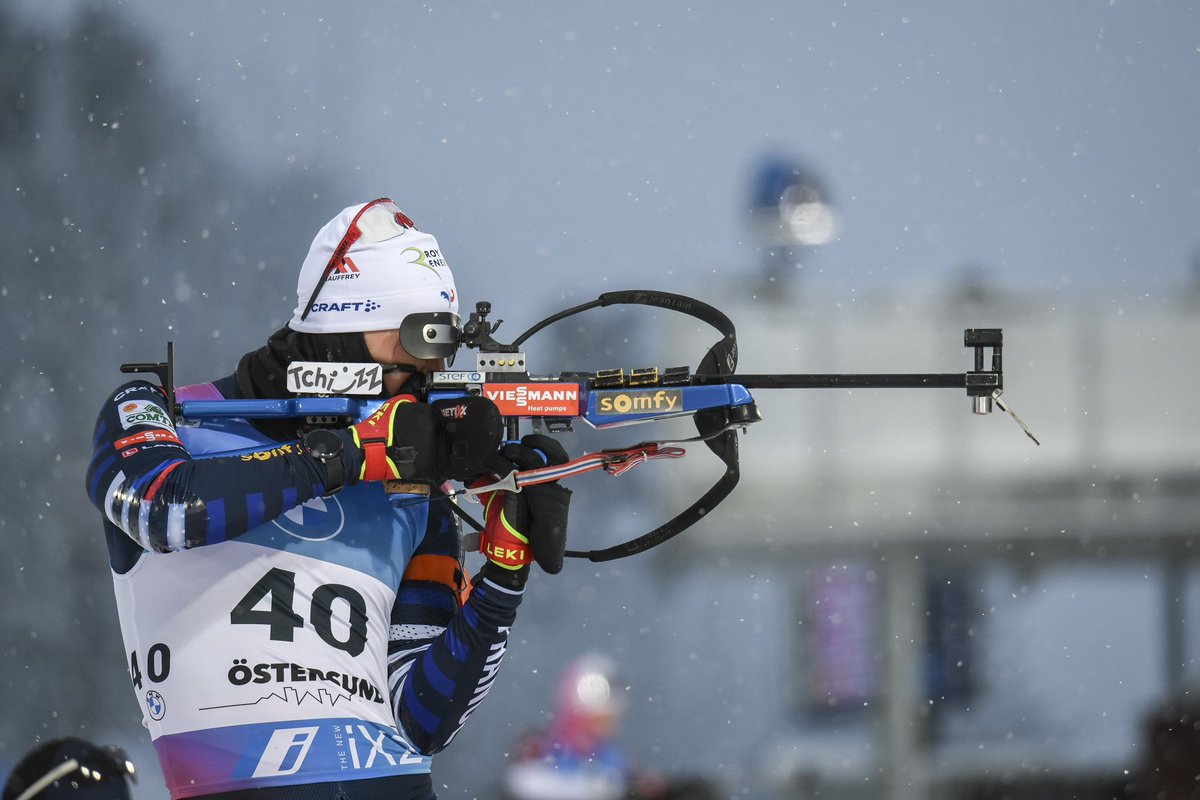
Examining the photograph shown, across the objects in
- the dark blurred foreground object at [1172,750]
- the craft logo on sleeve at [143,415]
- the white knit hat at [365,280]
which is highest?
the white knit hat at [365,280]

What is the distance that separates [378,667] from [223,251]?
4330 millimetres

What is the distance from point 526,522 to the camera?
1783 millimetres

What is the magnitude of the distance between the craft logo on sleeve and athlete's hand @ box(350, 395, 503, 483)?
0.78 feet

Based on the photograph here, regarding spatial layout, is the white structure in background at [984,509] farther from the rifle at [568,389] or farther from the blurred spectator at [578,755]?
the rifle at [568,389]

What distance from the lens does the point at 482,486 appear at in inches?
69.8

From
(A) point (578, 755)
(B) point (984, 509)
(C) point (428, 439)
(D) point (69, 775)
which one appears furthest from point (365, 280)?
(B) point (984, 509)

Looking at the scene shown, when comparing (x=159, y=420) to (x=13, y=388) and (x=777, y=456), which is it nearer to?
(x=777, y=456)

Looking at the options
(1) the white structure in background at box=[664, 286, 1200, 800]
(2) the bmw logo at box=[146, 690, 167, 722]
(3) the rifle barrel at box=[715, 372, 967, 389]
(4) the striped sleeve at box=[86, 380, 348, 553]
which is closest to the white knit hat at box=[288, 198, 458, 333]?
(4) the striped sleeve at box=[86, 380, 348, 553]

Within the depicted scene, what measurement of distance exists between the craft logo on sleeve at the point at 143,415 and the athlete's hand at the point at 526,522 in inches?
17.0

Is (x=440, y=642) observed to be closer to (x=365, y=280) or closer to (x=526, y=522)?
(x=526, y=522)

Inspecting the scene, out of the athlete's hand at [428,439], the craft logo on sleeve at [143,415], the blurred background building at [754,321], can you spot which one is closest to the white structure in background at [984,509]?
the blurred background building at [754,321]

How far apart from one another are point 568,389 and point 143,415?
57cm

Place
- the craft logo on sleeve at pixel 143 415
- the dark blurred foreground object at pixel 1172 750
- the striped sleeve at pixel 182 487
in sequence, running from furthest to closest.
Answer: the dark blurred foreground object at pixel 1172 750
the craft logo on sleeve at pixel 143 415
the striped sleeve at pixel 182 487

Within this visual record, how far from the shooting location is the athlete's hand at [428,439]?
167 cm
